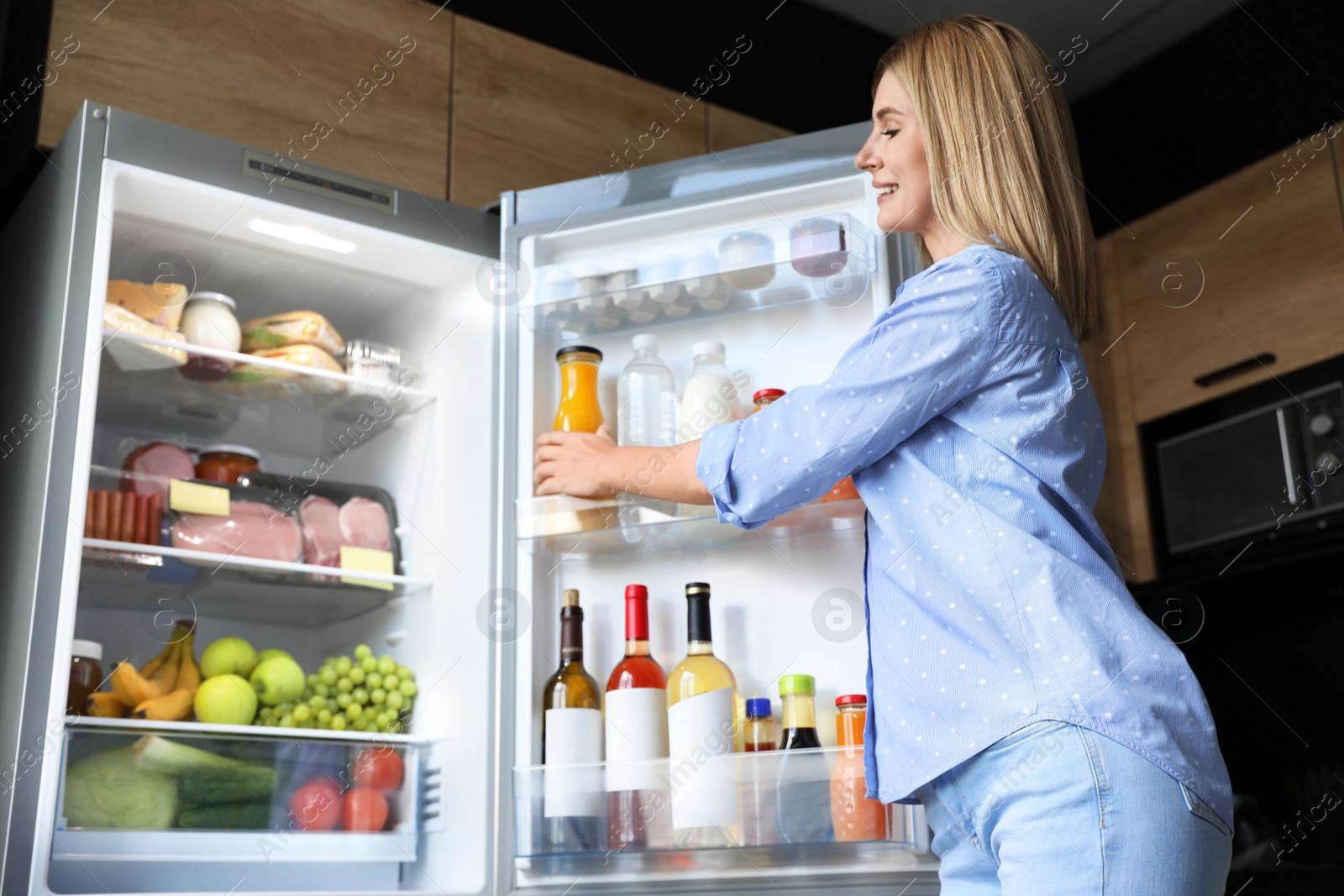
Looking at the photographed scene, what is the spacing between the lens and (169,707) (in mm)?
1484

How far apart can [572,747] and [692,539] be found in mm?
292

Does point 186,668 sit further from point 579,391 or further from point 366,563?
point 579,391

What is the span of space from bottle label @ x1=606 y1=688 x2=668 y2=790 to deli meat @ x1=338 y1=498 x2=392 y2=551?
48 cm

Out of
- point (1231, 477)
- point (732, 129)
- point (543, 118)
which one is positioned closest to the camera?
point (543, 118)

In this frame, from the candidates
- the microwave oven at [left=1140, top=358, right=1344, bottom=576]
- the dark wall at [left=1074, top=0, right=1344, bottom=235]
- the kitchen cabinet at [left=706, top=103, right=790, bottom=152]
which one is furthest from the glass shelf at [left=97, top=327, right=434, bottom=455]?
the dark wall at [left=1074, top=0, right=1344, bottom=235]

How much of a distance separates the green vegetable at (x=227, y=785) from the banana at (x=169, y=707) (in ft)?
0.27

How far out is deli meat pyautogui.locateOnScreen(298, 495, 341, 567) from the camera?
5.46 feet

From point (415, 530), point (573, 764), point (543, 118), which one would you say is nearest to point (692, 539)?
point (573, 764)

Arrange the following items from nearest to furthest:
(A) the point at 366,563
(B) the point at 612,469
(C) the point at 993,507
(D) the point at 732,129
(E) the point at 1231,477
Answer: (C) the point at 993,507 → (B) the point at 612,469 → (A) the point at 366,563 → (D) the point at 732,129 → (E) the point at 1231,477

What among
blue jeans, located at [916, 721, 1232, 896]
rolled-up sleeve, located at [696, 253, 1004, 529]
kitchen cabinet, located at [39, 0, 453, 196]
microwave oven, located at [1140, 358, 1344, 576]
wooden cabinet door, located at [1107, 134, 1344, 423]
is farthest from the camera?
wooden cabinet door, located at [1107, 134, 1344, 423]

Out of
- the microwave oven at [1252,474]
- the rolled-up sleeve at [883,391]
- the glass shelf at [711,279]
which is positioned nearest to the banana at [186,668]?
the glass shelf at [711,279]

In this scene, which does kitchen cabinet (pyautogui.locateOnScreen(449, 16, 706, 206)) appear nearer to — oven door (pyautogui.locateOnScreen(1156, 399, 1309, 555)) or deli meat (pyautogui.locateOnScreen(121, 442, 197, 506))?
deli meat (pyautogui.locateOnScreen(121, 442, 197, 506))

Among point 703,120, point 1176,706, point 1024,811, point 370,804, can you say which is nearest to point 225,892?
point 370,804

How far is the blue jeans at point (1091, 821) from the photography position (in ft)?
2.78
